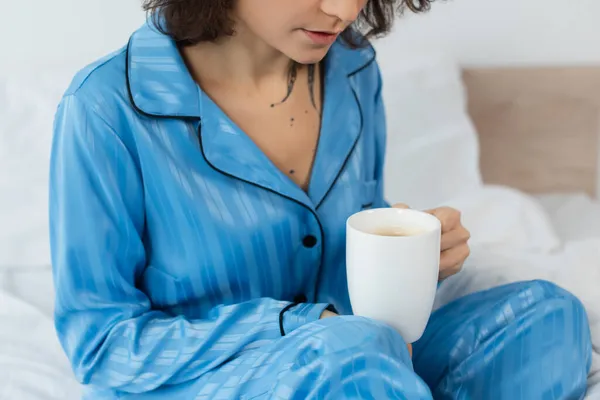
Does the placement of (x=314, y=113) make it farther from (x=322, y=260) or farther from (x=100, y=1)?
(x=100, y=1)

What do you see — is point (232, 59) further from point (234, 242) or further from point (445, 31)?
point (445, 31)

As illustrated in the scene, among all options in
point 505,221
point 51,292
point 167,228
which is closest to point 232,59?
point 167,228

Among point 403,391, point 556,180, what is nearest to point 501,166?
point 556,180

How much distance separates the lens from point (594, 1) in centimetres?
164

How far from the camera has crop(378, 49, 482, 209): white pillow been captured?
1.50 meters

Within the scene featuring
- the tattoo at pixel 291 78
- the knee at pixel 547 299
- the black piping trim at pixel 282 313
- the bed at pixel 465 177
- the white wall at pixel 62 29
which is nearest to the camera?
the black piping trim at pixel 282 313

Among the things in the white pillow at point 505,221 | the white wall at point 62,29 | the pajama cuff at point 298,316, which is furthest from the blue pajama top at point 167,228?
the white wall at point 62,29

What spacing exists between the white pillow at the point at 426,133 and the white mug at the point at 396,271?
740mm

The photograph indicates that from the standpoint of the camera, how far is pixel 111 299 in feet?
2.63

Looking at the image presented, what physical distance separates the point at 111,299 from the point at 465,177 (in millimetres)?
910

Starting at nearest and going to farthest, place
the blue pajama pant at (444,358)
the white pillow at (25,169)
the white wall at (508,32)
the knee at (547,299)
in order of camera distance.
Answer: the blue pajama pant at (444,358), the knee at (547,299), the white pillow at (25,169), the white wall at (508,32)

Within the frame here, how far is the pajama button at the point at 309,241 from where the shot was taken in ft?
2.88

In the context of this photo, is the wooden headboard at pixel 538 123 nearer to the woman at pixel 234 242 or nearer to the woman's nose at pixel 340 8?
the woman at pixel 234 242

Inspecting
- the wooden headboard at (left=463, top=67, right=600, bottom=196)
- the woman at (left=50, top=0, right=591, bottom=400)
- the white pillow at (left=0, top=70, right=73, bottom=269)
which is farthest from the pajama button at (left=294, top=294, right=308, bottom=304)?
the wooden headboard at (left=463, top=67, right=600, bottom=196)
